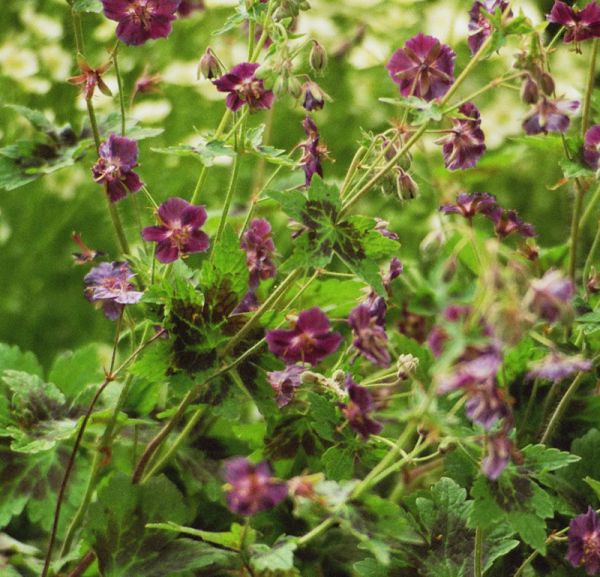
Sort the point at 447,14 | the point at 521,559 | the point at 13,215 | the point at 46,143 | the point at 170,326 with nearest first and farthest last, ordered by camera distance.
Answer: the point at 170,326 → the point at 521,559 → the point at 46,143 → the point at 13,215 → the point at 447,14

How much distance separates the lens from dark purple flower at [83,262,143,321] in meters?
0.86

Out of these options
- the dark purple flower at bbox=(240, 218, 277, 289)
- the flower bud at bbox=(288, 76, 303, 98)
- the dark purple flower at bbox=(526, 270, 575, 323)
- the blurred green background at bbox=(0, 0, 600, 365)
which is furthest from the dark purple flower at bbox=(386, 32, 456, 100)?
the blurred green background at bbox=(0, 0, 600, 365)

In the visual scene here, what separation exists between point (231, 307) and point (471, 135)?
0.90 feet

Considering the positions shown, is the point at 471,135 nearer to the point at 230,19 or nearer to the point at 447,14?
the point at 230,19

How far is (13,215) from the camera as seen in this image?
198 cm

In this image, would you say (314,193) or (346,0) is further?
(346,0)

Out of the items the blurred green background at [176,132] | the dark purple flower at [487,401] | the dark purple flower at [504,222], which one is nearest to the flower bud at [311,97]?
the dark purple flower at [504,222]

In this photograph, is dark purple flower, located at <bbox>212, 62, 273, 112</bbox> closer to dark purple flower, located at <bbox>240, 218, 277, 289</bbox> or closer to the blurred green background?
dark purple flower, located at <bbox>240, 218, 277, 289</bbox>

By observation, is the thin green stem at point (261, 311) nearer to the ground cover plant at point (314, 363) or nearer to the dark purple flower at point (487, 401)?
the ground cover plant at point (314, 363)

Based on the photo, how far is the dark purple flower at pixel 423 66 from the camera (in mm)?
830

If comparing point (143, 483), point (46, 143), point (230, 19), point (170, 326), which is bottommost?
point (143, 483)

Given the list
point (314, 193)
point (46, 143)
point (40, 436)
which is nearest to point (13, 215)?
point (46, 143)

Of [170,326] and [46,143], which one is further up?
[46,143]

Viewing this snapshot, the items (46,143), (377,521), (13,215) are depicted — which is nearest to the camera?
(377,521)
